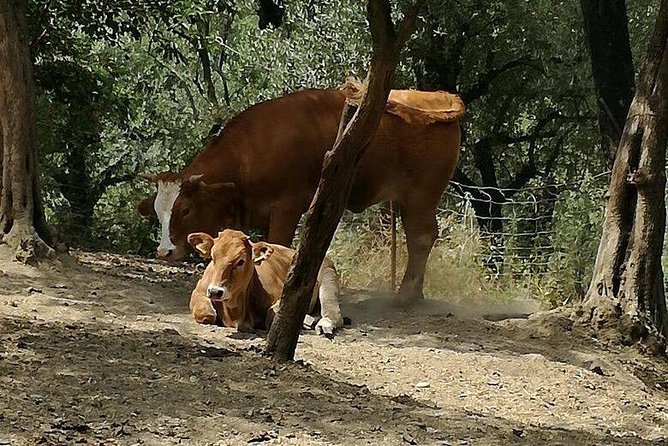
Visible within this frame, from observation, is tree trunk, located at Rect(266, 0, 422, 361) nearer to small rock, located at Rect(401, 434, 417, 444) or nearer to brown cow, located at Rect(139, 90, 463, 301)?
small rock, located at Rect(401, 434, 417, 444)

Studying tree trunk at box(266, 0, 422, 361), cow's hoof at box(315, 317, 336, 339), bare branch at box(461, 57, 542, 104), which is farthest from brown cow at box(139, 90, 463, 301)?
bare branch at box(461, 57, 542, 104)

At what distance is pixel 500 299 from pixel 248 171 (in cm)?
360

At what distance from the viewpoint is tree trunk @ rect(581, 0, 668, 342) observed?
25.1 ft

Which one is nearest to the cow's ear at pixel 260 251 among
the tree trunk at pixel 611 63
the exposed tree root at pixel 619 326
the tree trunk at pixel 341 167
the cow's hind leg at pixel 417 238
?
the cow's hind leg at pixel 417 238

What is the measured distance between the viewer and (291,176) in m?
9.18

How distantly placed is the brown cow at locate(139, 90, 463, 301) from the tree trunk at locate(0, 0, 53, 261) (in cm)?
118

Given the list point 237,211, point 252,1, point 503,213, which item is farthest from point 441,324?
point 252,1

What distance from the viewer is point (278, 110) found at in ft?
31.2

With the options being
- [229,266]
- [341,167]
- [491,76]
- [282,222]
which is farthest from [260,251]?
[491,76]

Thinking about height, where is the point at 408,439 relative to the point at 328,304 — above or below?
below

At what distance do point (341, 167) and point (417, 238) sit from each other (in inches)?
170

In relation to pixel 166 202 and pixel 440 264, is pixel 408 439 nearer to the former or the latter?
pixel 166 202

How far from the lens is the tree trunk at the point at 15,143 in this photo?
8.39 meters

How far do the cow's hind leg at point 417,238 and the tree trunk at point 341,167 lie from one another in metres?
4.16
